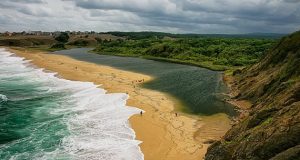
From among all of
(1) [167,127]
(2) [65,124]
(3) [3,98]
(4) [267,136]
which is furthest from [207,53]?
(4) [267,136]

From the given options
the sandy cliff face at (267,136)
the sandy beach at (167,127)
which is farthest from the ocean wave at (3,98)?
the sandy cliff face at (267,136)

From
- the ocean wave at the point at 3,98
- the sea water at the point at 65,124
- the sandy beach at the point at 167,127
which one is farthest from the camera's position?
the ocean wave at the point at 3,98

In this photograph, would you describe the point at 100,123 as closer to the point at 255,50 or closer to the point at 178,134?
the point at 178,134

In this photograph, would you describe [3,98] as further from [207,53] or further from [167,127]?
[207,53]

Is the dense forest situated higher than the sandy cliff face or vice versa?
the sandy cliff face

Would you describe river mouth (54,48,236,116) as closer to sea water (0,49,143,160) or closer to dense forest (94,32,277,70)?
sea water (0,49,143,160)

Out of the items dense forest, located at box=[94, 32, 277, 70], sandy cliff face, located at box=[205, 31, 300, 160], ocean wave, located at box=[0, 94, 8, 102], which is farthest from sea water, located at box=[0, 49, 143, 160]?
dense forest, located at box=[94, 32, 277, 70]

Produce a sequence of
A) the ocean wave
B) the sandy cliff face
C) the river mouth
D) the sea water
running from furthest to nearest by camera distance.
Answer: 1. the ocean wave
2. the river mouth
3. the sea water
4. the sandy cliff face

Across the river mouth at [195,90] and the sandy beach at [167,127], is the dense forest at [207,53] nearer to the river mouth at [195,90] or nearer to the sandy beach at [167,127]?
the river mouth at [195,90]
